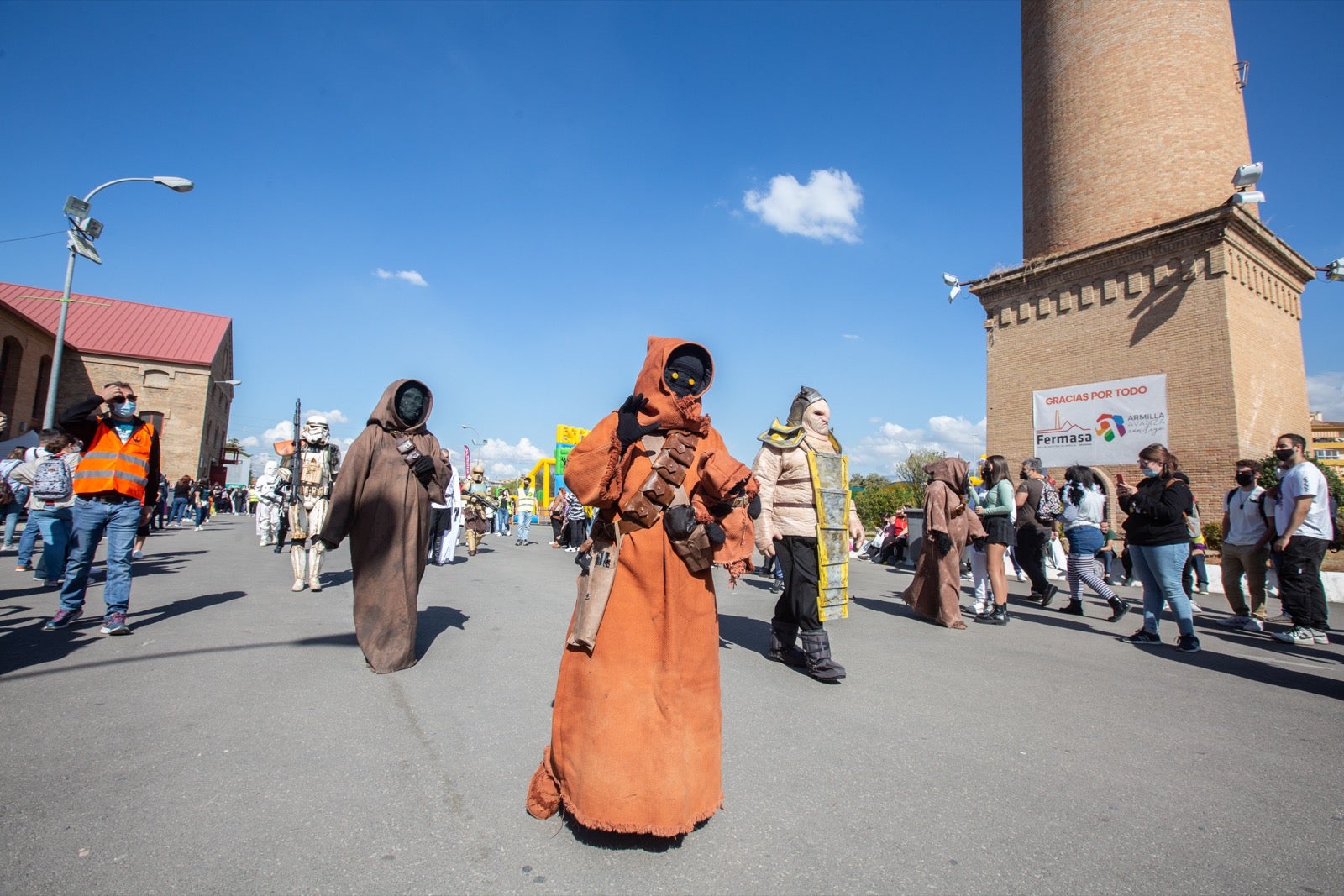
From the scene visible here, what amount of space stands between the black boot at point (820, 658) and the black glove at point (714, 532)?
2562 millimetres

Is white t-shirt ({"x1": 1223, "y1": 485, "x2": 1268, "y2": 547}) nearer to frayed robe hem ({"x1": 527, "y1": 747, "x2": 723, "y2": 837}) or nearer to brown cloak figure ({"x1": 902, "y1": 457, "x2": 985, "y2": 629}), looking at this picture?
brown cloak figure ({"x1": 902, "y1": 457, "x2": 985, "y2": 629})

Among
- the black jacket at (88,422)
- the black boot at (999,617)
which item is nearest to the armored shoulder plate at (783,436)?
the black boot at (999,617)

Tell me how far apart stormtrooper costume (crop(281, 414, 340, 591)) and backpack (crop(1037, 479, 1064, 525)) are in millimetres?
9328

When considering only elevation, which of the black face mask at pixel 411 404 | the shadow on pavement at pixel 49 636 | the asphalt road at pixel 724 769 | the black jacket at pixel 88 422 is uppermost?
the black face mask at pixel 411 404

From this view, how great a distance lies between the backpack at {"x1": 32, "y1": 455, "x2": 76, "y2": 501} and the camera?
763 centimetres

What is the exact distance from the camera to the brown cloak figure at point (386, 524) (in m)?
4.66

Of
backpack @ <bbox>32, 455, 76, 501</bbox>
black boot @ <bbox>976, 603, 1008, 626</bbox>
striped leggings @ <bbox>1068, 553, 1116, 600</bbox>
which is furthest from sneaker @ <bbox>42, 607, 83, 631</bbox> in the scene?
striped leggings @ <bbox>1068, 553, 1116, 600</bbox>

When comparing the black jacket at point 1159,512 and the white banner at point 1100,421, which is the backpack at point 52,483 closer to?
the black jacket at point 1159,512

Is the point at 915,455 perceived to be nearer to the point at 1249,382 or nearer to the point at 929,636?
the point at 1249,382

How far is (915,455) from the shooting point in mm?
56500

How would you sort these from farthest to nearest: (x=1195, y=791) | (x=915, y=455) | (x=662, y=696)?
(x=915, y=455)
(x=1195, y=791)
(x=662, y=696)

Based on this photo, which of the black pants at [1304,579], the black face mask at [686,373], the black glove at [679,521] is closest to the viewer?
the black glove at [679,521]

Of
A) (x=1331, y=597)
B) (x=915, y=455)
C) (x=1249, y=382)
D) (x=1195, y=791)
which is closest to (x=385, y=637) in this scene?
(x=1195, y=791)

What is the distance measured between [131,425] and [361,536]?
2470 mm
